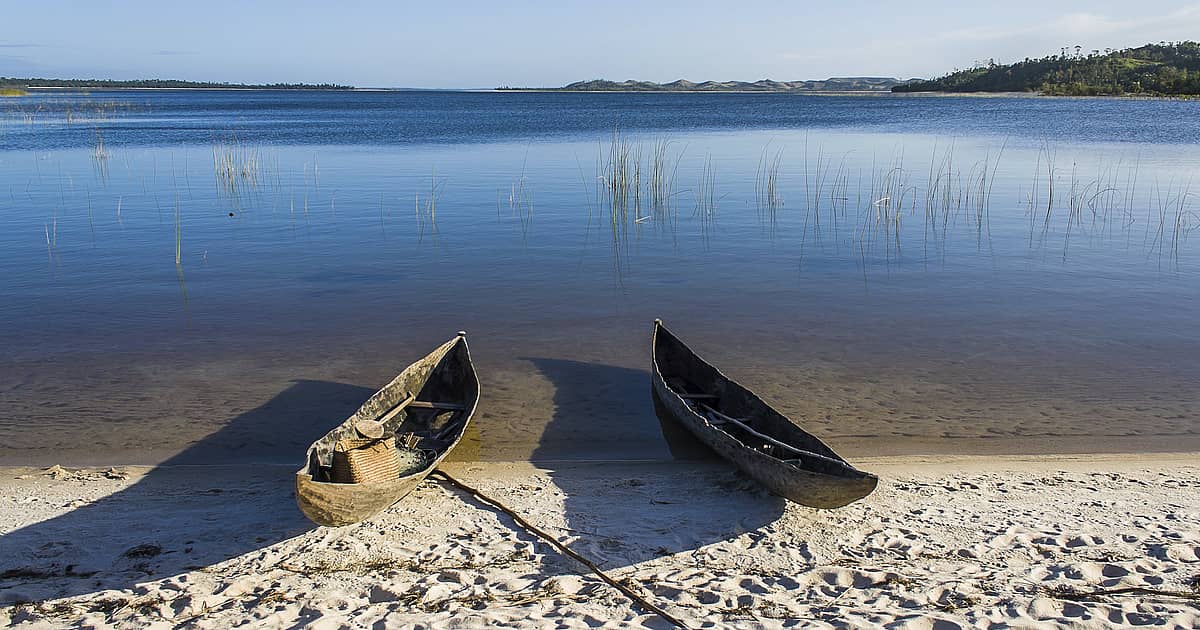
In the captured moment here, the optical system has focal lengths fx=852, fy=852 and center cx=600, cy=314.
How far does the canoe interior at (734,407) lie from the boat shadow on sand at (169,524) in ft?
11.1

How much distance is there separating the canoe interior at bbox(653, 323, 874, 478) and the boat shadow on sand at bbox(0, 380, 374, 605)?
338 centimetres

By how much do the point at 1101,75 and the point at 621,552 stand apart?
99.2m

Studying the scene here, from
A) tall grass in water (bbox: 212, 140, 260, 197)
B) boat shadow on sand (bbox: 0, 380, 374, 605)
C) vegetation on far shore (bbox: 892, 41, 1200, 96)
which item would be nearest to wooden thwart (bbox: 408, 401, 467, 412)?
boat shadow on sand (bbox: 0, 380, 374, 605)

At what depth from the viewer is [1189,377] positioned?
348 inches

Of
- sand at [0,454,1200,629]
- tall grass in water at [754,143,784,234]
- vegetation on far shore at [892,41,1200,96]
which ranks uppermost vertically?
vegetation on far shore at [892,41,1200,96]

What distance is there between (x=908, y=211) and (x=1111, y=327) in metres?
7.93

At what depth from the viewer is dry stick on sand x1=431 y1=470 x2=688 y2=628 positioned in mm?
4473

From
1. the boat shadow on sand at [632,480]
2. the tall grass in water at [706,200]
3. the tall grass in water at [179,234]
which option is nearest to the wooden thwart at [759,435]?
the boat shadow on sand at [632,480]

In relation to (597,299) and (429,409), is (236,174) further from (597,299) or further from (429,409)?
(429,409)

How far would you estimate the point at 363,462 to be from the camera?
19.0 ft

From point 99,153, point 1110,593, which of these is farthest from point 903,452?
point 99,153

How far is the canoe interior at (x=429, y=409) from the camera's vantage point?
629 centimetres

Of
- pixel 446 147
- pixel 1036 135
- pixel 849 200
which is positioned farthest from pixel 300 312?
pixel 1036 135

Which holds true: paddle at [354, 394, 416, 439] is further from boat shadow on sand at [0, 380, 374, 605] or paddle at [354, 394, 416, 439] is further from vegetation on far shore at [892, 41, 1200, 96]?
vegetation on far shore at [892, 41, 1200, 96]
